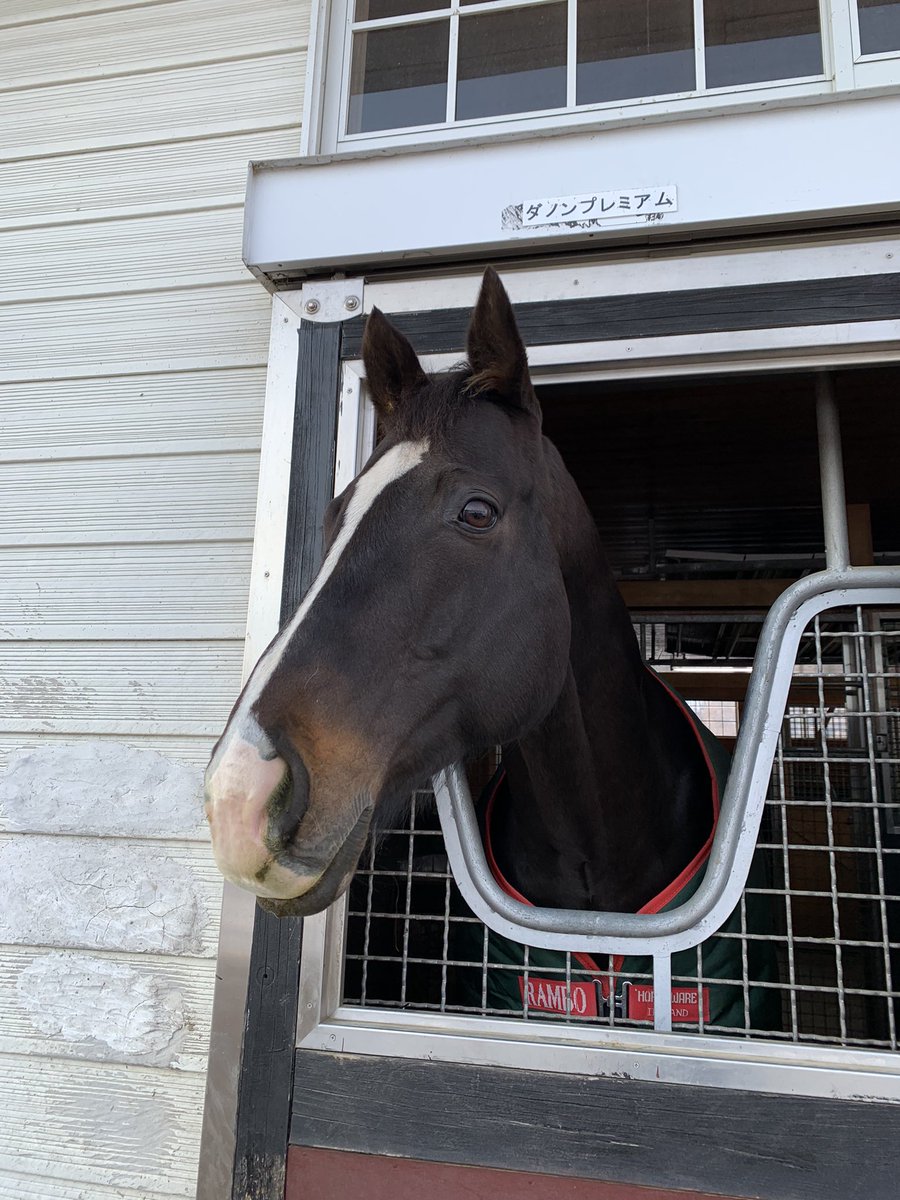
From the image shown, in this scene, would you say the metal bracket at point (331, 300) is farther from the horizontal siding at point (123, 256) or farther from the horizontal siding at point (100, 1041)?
the horizontal siding at point (100, 1041)

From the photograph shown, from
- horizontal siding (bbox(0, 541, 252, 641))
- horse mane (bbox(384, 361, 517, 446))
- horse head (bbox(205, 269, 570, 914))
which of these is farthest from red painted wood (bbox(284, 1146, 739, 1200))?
horse mane (bbox(384, 361, 517, 446))

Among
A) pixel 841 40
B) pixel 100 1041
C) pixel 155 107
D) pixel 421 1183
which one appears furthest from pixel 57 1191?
pixel 841 40

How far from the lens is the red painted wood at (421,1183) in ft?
4.70

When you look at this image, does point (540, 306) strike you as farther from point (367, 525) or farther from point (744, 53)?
point (744, 53)

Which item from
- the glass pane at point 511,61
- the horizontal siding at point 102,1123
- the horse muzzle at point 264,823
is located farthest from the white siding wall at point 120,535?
the horse muzzle at point 264,823

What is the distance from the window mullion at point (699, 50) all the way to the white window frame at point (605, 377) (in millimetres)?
654

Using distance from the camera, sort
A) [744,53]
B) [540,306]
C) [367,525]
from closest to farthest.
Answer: [367,525]
[540,306]
[744,53]

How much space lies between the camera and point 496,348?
1.58 m

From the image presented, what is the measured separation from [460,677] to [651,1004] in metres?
0.96

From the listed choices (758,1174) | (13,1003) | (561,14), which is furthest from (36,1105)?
(561,14)

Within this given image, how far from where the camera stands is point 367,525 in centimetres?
137

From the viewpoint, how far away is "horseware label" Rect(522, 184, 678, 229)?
1779mm

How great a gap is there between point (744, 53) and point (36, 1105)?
3350mm

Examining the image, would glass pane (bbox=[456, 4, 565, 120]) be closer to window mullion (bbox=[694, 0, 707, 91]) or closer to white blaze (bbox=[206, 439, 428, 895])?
window mullion (bbox=[694, 0, 707, 91])
